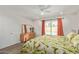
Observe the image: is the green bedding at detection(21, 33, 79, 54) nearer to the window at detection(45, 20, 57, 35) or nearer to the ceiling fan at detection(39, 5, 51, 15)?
the window at detection(45, 20, 57, 35)

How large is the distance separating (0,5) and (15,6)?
241mm

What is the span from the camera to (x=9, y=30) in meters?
1.78

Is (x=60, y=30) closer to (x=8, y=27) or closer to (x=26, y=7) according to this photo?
(x=26, y=7)

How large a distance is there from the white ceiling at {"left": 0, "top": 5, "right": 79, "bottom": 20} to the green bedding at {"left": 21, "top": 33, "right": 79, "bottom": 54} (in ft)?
1.23

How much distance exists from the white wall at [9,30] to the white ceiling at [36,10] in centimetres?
9

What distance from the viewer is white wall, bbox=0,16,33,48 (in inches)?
68.8

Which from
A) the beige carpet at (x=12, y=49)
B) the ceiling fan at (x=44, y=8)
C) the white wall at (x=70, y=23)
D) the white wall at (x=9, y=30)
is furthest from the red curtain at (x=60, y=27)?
the beige carpet at (x=12, y=49)

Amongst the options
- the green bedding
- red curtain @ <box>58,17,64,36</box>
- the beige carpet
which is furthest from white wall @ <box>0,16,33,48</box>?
red curtain @ <box>58,17,64,36</box>

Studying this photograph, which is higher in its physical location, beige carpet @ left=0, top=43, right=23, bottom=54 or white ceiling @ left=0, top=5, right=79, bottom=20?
white ceiling @ left=0, top=5, right=79, bottom=20

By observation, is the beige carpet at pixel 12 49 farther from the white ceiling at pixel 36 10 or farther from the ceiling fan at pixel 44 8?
the ceiling fan at pixel 44 8

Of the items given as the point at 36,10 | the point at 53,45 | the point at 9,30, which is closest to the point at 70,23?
the point at 53,45

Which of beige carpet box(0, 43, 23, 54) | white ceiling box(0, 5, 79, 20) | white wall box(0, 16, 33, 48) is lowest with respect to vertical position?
beige carpet box(0, 43, 23, 54)

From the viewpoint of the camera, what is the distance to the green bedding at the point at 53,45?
5.70 feet

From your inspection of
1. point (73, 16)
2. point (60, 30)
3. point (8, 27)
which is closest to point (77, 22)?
point (73, 16)
